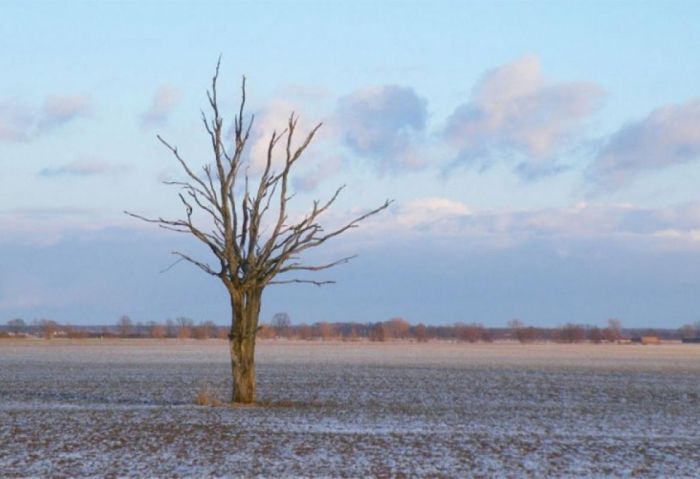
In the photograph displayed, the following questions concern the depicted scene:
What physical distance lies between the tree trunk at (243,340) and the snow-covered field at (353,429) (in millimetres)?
763

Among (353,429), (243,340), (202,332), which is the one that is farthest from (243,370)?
(202,332)

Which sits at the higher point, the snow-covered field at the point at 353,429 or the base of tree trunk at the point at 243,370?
the base of tree trunk at the point at 243,370

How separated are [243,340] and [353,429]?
21.6 feet

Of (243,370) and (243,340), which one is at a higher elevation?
(243,340)

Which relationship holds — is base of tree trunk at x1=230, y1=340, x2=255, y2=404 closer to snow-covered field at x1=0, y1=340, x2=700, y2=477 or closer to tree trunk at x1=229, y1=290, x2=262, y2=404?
tree trunk at x1=229, y1=290, x2=262, y2=404

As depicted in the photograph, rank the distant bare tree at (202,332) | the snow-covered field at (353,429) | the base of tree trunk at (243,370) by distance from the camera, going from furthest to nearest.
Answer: the distant bare tree at (202,332)
the base of tree trunk at (243,370)
the snow-covered field at (353,429)

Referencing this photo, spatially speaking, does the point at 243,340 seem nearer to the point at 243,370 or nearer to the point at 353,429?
the point at 243,370

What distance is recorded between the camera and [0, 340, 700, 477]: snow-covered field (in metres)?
16.7

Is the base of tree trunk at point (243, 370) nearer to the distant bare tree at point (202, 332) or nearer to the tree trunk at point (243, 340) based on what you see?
the tree trunk at point (243, 340)

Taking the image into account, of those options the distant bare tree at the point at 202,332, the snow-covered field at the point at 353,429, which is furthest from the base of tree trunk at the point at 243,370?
the distant bare tree at the point at 202,332

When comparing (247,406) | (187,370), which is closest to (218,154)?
(247,406)

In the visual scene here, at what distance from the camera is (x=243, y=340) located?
27.7 m

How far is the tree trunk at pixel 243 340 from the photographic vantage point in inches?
1091

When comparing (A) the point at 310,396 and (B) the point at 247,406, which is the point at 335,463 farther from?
(A) the point at 310,396
